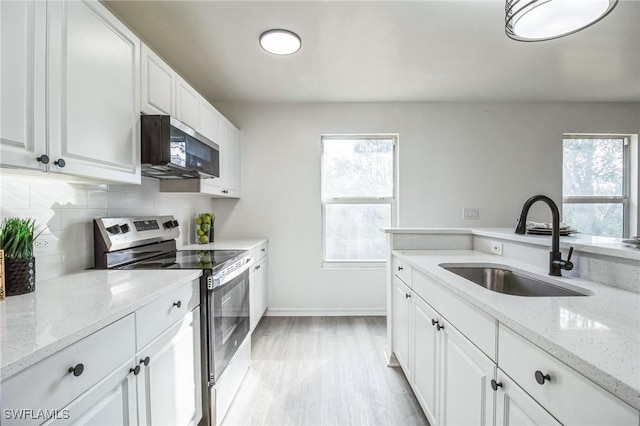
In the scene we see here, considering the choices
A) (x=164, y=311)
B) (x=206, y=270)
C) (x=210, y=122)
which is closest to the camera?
(x=164, y=311)

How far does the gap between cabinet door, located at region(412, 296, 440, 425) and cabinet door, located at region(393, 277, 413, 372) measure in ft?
0.42

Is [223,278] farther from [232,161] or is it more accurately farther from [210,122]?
[232,161]

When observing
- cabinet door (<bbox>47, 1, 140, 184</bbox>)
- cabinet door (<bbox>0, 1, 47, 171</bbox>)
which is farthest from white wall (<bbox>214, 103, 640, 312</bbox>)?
cabinet door (<bbox>0, 1, 47, 171</bbox>)

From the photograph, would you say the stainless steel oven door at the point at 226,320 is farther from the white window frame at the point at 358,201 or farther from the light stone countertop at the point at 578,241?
the white window frame at the point at 358,201

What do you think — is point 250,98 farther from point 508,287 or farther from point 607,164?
point 607,164

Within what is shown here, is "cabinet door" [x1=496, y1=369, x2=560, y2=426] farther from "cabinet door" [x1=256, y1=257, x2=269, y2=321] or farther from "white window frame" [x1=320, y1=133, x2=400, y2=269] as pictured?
"white window frame" [x1=320, y1=133, x2=400, y2=269]

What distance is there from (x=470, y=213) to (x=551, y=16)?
2408 millimetres

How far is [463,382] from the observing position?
1049mm

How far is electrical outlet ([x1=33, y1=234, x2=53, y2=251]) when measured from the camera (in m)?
1.23

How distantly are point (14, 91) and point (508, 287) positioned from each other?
2289 mm

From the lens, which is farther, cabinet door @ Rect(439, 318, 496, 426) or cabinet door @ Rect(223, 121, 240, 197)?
cabinet door @ Rect(223, 121, 240, 197)

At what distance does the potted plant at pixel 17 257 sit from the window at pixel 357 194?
99.9 inches

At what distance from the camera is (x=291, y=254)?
325 centimetres

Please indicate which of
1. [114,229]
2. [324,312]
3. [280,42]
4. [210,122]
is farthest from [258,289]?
[280,42]
